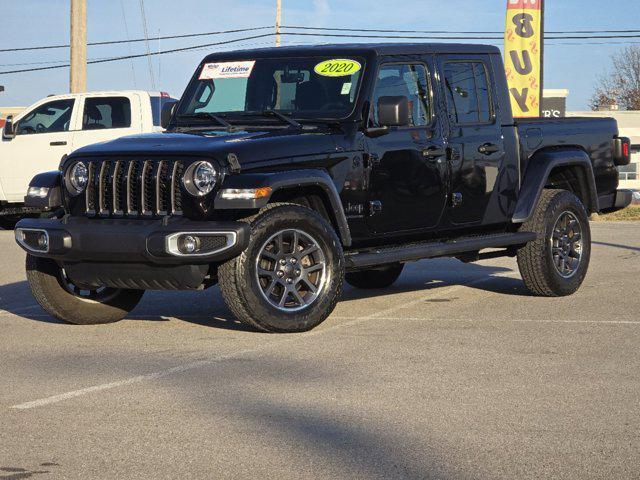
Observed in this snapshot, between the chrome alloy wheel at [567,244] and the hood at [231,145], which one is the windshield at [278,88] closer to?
the hood at [231,145]

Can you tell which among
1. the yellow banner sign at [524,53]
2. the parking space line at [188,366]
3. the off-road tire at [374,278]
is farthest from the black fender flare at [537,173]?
the yellow banner sign at [524,53]

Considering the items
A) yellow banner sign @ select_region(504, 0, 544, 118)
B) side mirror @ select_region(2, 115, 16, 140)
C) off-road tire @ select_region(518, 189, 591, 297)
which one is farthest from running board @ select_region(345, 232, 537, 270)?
yellow banner sign @ select_region(504, 0, 544, 118)

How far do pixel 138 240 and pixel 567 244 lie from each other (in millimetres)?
4274

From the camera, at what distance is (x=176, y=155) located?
322 inches

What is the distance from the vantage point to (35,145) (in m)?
19.9

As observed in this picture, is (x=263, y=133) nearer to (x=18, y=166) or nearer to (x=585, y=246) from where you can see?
(x=585, y=246)

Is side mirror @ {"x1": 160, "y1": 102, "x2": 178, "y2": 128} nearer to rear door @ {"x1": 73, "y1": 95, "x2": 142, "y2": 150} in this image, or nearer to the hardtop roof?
the hardtop roof

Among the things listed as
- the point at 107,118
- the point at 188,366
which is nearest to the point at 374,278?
the point at 188,366

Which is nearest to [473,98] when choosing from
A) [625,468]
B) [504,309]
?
[504,309]

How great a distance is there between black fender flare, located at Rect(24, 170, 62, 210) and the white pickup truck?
33.6 feet

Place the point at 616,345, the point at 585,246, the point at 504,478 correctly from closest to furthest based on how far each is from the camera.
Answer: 1. the point at 504,478
2. the point at 616,345
3. the point at 585,246

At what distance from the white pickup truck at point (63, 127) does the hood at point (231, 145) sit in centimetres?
1046

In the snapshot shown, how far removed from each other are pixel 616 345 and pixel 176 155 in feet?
9.97

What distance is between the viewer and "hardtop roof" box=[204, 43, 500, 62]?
9422 millimetres
